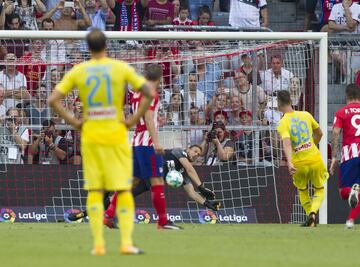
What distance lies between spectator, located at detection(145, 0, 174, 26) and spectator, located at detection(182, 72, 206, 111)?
438cm

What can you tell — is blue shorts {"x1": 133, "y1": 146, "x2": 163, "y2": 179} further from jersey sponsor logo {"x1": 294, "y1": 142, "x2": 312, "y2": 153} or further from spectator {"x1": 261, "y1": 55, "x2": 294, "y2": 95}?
spectator {"x1": 261, "y1": 55, "x2": 294, "y2": 95}

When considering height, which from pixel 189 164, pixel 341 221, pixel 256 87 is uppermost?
pixel 256 87

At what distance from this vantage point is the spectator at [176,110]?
65.0 feet

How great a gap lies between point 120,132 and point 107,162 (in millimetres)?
322

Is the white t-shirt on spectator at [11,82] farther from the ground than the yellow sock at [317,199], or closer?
farther from the ground

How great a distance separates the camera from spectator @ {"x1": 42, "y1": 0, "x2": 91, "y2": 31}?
23.6 m

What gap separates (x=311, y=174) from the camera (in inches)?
677

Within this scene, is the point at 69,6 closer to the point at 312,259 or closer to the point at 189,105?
the point at 189,105

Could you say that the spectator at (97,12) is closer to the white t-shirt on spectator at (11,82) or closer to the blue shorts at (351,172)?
the white t-shirt on spectator at (11,82)

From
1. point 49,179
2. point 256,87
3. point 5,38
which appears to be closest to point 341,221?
point 256,87

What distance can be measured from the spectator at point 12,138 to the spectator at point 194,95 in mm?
2954

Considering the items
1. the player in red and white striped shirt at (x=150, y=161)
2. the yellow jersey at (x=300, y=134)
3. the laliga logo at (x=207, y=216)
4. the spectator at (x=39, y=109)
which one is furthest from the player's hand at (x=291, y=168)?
the spectator at (x=39, y=109)

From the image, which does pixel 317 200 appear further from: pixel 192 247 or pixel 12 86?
pixel 12 86

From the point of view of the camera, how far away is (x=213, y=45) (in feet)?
66.6
